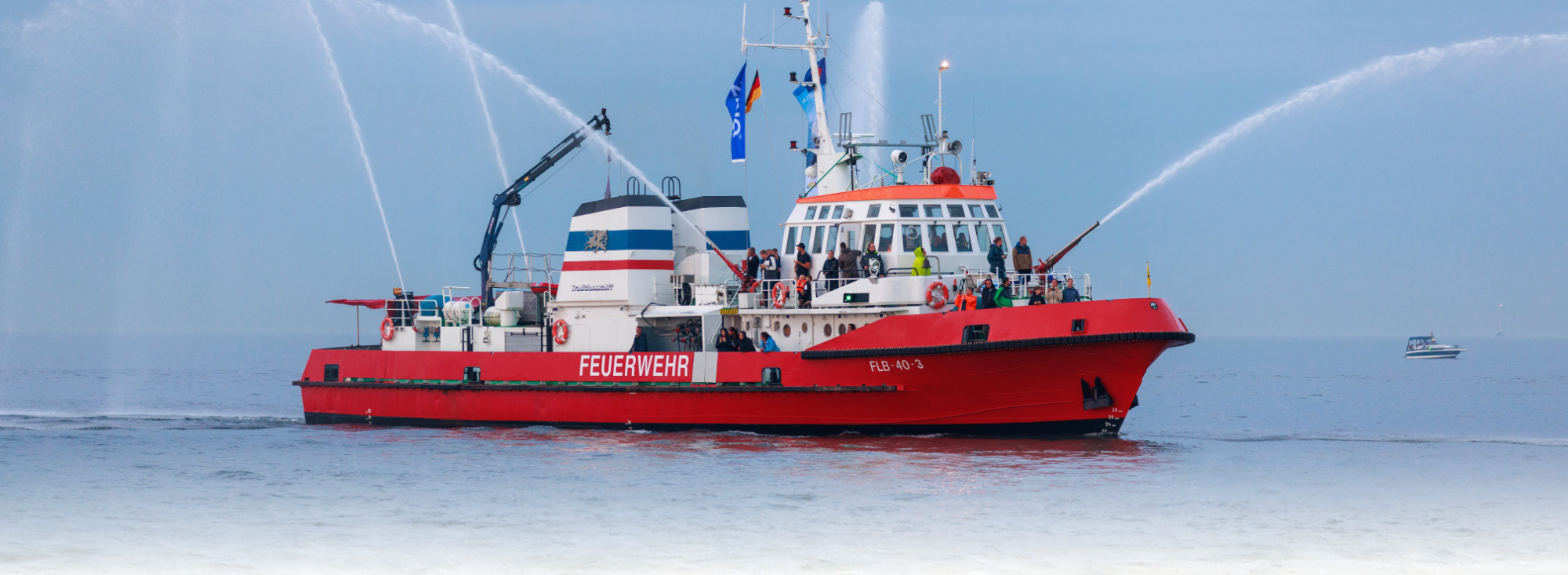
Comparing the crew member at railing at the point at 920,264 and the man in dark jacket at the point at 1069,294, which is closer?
the man in dark jacket at the point at 1069,294

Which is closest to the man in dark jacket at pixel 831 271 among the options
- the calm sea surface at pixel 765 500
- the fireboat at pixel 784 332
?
the fireboat at pixel 784 332

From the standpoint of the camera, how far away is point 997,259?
22.5 metres

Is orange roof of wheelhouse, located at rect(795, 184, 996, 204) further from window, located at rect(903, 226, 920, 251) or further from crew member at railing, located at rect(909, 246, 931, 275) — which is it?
crew member at railing, located at rect(909, 246, 931, 275)

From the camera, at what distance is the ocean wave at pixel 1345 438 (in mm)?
24578

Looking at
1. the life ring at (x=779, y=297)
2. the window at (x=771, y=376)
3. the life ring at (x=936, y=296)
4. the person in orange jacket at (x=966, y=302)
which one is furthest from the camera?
the life ring at (x=779, y=297)

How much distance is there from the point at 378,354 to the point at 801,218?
30.0 feet

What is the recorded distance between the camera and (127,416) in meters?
31.7

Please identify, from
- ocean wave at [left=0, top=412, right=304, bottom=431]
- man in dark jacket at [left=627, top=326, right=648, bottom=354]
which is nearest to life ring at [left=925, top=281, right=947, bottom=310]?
man in dark jacket at [left=627, top=326, right=648, bottom=354]

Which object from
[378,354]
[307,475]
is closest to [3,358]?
[378,354]

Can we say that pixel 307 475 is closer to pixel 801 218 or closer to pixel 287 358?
pixel 801 218

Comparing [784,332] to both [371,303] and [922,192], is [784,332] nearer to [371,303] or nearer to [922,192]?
[922,192]

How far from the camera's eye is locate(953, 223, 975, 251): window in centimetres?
2372

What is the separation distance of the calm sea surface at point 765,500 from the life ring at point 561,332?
1949mm

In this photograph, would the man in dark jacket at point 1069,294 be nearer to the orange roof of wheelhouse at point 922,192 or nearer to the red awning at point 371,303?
the orange roof of wheelhouse at point 922,192
